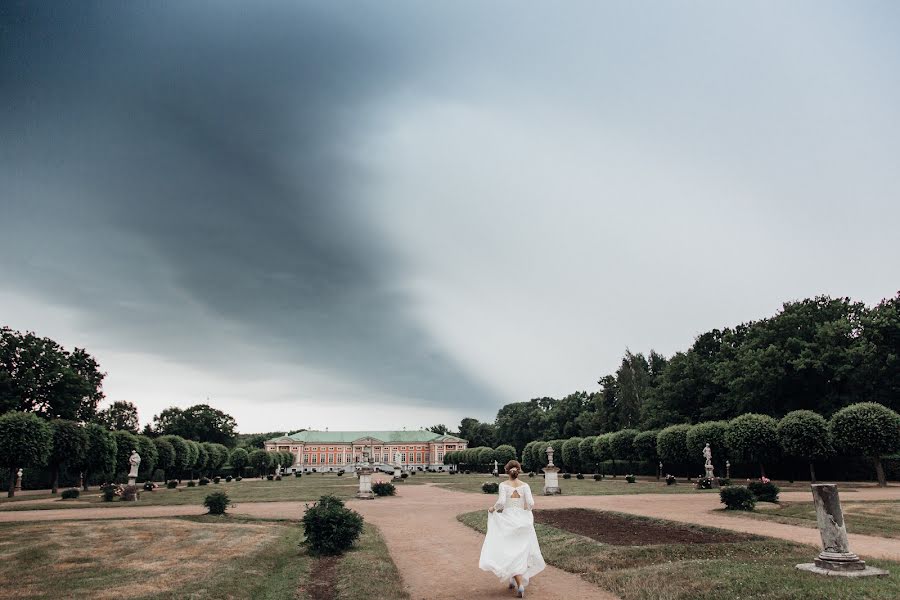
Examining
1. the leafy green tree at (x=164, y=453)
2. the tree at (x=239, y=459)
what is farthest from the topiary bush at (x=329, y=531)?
the tree at (x=239, y=459)

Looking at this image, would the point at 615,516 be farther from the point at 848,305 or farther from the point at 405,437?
the point at 405,437

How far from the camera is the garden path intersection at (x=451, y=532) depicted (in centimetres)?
927

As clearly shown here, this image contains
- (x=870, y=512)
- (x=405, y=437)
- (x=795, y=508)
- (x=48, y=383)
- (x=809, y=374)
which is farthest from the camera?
(x=405, y=437)

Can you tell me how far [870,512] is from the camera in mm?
18969

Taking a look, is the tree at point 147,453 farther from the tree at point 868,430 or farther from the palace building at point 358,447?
the palace building at point 358,447

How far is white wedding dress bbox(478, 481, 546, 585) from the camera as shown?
8.13 m

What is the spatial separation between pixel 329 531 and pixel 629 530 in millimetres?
8399

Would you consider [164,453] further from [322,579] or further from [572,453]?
[322,579]

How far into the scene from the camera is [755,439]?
37406 mm

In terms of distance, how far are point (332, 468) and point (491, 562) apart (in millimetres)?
131676

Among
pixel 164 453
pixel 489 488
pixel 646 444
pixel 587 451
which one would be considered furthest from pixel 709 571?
pixel 164 453

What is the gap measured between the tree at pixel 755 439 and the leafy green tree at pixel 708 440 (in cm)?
171

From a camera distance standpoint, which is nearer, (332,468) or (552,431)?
(552,431)

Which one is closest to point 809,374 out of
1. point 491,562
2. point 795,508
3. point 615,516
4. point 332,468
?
point 795,508
